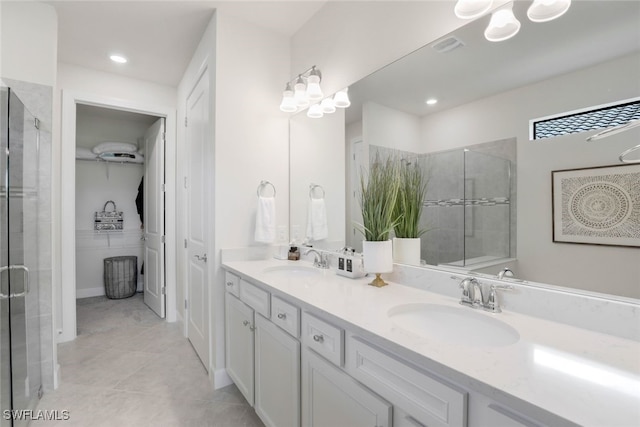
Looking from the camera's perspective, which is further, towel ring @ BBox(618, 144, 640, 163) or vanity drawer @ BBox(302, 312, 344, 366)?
→ vanity drawer @ BBox(302, 312, 344, 366)

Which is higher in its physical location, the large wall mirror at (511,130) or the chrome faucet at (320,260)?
the large wall mirror at (511,130)

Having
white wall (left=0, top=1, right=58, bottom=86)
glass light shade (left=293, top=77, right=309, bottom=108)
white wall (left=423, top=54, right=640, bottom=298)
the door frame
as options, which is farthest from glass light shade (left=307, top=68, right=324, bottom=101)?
the door frame

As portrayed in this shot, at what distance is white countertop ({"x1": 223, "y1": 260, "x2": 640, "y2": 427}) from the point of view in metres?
0.57

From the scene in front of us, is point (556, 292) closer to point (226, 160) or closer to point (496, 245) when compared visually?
point (496, 245)

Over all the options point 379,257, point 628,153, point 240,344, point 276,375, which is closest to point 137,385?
point 240,344

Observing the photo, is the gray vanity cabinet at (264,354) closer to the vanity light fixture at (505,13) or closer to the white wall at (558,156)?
the white wall at (558,156)

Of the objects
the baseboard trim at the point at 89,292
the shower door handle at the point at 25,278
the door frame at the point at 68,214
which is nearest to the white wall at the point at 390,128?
the shower door handle at the point at 25,278

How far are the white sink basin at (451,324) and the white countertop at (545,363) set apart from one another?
0.10 ft

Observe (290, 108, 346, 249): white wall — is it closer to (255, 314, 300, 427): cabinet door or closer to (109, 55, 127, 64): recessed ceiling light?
(255, 314, 300, 427): cabinet door

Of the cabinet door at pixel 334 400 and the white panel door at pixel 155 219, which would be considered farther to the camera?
the white panel door at pixel 155 219

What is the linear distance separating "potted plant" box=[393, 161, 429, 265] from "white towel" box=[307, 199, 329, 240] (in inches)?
27.6

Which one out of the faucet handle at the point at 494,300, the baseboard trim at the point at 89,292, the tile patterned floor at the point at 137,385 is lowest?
the tile patterned floor at the point at 137,385

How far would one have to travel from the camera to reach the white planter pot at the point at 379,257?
4.77 ft

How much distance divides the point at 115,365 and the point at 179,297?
3.06ft
